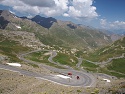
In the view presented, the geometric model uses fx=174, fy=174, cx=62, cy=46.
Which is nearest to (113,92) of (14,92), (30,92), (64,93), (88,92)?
(88,92)

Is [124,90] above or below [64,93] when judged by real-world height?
above

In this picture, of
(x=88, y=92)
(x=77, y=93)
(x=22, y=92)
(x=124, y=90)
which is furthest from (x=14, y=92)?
(x=124, y=90)

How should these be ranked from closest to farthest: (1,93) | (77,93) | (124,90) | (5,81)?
(124,90)
(1,93)
(77,93)
(5,81)

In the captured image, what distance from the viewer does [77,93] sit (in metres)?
54.4

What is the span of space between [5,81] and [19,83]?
5079mm

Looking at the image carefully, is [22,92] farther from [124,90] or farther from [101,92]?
[124,90]

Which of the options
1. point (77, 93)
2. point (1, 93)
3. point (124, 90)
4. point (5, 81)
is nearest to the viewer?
point (124, 90)

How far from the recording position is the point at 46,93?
5359 cm

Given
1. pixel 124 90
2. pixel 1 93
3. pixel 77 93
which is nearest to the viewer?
pixel 124 90

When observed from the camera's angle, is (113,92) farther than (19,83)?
No

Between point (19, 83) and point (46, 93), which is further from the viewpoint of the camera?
point (19, 83)

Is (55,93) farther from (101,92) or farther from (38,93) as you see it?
(101,92)

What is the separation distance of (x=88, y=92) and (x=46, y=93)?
13.0 meters

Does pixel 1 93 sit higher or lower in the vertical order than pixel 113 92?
lower
